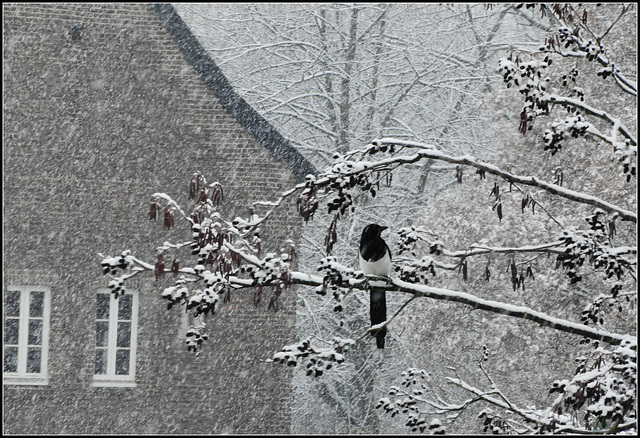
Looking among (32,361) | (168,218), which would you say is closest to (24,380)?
(32,361)

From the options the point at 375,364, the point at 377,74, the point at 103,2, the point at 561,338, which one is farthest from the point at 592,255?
the point at 377,74

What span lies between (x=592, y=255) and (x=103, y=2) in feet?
43.2

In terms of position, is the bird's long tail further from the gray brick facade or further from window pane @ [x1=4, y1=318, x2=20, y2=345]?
window pane @ [x1=4, y1=318, x2=20, y2=345]

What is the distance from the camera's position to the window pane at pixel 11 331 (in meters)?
16.6

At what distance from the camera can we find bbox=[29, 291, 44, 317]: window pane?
55.3 feet

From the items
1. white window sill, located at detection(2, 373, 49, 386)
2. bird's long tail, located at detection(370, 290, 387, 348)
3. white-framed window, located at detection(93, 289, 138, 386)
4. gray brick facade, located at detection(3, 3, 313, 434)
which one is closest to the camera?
bird's long tail, located at detection(370, 290, 387, 348)

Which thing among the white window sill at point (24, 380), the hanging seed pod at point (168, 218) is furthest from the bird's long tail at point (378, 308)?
the white window sill at point (24, 380)

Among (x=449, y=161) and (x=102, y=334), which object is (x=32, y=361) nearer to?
(x=102, y=334)

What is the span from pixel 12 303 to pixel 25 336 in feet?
1.88

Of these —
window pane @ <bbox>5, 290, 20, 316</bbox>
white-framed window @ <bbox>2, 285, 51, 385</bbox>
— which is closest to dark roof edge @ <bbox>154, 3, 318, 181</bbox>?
white-framed window @ <bbox>2, 285, 51, 385</bbox>

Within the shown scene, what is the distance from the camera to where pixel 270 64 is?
23906 mm

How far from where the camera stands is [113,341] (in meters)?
16.9

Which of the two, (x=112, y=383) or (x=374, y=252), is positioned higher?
(x=374, y=252)

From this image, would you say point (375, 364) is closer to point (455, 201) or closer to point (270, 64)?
point (455, 201)
